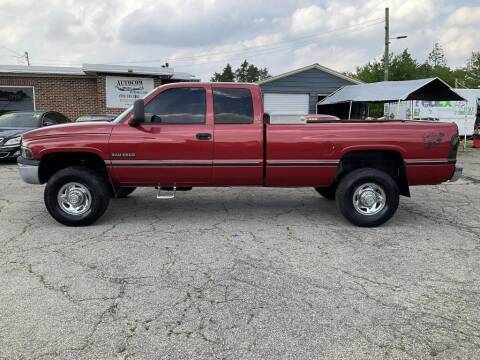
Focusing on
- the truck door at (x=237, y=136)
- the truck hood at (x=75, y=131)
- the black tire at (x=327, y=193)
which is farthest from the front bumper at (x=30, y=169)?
the black tire at (x=327, y=193)

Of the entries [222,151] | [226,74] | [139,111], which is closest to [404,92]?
[222,151]

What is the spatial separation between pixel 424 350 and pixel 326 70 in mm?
21439

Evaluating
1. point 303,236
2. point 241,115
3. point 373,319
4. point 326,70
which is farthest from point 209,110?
point 326,70

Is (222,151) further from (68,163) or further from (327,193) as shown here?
(327,193)

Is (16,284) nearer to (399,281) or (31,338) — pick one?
(31,338)

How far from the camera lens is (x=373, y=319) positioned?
3.50 meters

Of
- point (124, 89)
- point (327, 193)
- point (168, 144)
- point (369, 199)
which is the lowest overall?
point (327, 193)

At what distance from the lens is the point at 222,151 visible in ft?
19.6

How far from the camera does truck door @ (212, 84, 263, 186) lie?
5.97m

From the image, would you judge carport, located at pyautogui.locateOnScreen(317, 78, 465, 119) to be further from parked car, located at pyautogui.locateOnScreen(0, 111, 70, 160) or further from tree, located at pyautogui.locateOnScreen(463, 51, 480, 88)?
tree, located at pyautogui.locateOnScreen(463, 51, 480, 88)

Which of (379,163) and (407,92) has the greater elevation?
(407,92)

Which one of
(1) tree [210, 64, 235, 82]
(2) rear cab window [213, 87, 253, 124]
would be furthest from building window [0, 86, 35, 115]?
(1) tree [210, 64, 235, 82]

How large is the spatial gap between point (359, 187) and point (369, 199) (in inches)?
8.9

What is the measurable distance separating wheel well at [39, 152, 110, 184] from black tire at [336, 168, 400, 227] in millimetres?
3212
